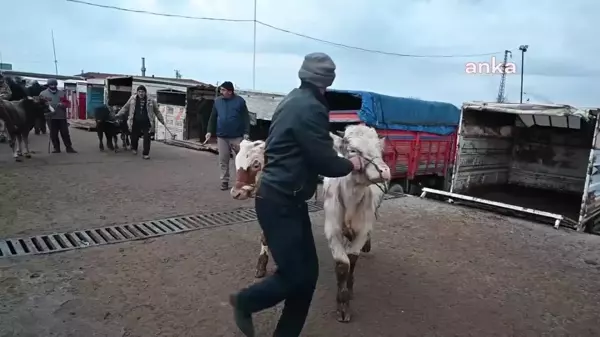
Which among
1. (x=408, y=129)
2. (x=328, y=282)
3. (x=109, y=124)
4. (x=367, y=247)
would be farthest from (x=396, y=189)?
(x=109, y=124)

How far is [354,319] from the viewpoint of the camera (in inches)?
142

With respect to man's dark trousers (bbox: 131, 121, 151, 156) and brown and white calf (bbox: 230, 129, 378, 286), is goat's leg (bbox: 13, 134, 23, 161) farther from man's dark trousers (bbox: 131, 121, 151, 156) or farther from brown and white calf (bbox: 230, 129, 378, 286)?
brown and white calf (bbox: 230, 129, 378, 286)

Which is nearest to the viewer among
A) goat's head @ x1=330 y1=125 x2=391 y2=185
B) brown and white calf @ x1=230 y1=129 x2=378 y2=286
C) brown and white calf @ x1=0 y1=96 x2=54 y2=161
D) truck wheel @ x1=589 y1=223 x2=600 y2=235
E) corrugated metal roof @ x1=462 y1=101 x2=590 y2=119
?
goat's head @ x1=330 y1=125 x2=391 y2=185

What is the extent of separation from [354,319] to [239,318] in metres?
1.16

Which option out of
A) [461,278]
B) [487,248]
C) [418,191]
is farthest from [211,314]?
[418,191]

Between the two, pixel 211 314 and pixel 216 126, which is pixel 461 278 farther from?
pixel 216 126

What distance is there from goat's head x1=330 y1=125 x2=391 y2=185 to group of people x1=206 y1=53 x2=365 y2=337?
0.44m

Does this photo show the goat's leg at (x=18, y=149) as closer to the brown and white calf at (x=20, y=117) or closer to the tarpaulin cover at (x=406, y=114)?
the brown and white calf at (x=20, y=117)

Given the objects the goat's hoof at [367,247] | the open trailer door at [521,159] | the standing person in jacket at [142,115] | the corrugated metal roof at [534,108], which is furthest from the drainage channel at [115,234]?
the standing person in jacket at [142,115]

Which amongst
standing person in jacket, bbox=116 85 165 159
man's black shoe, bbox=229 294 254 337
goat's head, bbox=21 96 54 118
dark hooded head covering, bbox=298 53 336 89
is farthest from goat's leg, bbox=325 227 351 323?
goat's head, bbox=21 96 54 118

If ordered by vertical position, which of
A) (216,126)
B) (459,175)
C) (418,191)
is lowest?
(418,191)

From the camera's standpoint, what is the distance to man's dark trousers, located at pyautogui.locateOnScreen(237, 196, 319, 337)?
8.80 ft

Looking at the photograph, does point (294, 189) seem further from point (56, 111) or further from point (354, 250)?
point (56, 111)

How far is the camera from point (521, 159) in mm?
10711
